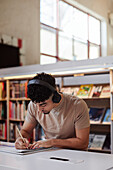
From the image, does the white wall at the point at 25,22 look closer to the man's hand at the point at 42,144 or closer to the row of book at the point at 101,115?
the row of book at the point at 101,115

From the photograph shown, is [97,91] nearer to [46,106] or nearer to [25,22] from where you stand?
[46,106]

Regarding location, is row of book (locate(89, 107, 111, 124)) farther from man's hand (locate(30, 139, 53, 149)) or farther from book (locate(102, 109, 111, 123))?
man's hand (locate(30, 139, 53, 149))

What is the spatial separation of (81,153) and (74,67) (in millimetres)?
2001

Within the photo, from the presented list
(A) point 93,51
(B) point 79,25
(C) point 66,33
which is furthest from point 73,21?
(A) point 93,51

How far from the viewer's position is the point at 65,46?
7.36 m

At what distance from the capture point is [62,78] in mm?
4660

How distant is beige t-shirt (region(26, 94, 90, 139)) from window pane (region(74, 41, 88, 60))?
5.52 m

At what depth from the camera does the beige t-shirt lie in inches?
87.0

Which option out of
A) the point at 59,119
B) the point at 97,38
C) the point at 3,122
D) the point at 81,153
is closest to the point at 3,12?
the point at 3,122

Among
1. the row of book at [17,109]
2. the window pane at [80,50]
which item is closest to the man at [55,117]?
the row of book at [17,109]

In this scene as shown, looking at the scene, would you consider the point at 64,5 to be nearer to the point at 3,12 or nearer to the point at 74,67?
the point at 3,12

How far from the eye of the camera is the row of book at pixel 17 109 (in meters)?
4.79

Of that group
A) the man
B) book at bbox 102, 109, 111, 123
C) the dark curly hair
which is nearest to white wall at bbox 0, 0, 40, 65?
book at bbox 102, 109, 111, 123

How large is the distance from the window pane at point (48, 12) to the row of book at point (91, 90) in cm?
271
